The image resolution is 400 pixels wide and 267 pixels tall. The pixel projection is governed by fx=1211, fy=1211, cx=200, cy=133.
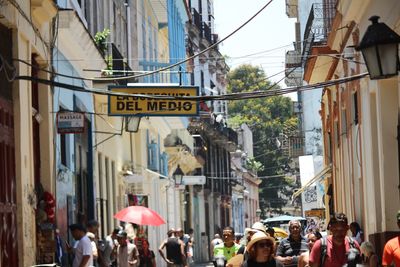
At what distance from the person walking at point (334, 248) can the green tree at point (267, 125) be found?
2706 inches

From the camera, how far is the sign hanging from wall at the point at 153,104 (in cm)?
2033

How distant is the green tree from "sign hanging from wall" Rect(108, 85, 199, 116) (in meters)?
59.8

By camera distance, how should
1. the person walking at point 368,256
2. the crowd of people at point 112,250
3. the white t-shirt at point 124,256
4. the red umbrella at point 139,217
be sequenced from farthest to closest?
the red umbrella at point 139,217, the white t-shirt at point 124,256, the crowd of people at point 112,250, the person walking at point 368,256

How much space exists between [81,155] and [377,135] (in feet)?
22.5

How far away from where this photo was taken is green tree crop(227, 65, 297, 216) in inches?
3310

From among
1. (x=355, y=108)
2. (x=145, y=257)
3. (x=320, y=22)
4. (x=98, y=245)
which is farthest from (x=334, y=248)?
(x=320, y=22)

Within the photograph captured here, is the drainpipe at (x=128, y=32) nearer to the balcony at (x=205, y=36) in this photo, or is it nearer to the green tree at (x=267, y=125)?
the balcony at (x=205, y=36)

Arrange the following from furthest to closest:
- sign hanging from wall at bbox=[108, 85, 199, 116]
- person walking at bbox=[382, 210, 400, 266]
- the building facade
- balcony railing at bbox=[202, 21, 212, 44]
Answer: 1. balcony railing at bbox=[202, 21, 212, 44]
2. sign hanging from wall at bbox=[108, 85, 199, 116]
3. the building facade
4. person walking at bbox=[382, 210, 400, 266]

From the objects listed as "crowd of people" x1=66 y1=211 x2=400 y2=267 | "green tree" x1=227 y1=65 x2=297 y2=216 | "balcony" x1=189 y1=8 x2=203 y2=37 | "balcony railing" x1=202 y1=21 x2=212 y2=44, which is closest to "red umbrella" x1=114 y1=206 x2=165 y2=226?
"crowd of people" x1=66 y1=211 x2=400 y2=267

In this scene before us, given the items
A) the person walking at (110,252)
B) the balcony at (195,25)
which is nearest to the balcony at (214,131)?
the balcony at (195,25)

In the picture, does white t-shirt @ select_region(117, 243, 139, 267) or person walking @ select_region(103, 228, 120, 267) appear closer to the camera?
person walking @ select_region(103, 228, 120, 267)

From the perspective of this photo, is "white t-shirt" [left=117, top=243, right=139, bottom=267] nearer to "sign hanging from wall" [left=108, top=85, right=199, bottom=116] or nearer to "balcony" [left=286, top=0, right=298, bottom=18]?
"sign hanging from wall" [left=108, top=85, right=199, bottom=116]

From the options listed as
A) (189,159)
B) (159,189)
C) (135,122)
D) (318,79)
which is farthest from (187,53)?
(135,122)

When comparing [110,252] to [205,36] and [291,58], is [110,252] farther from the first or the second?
[205,36]
